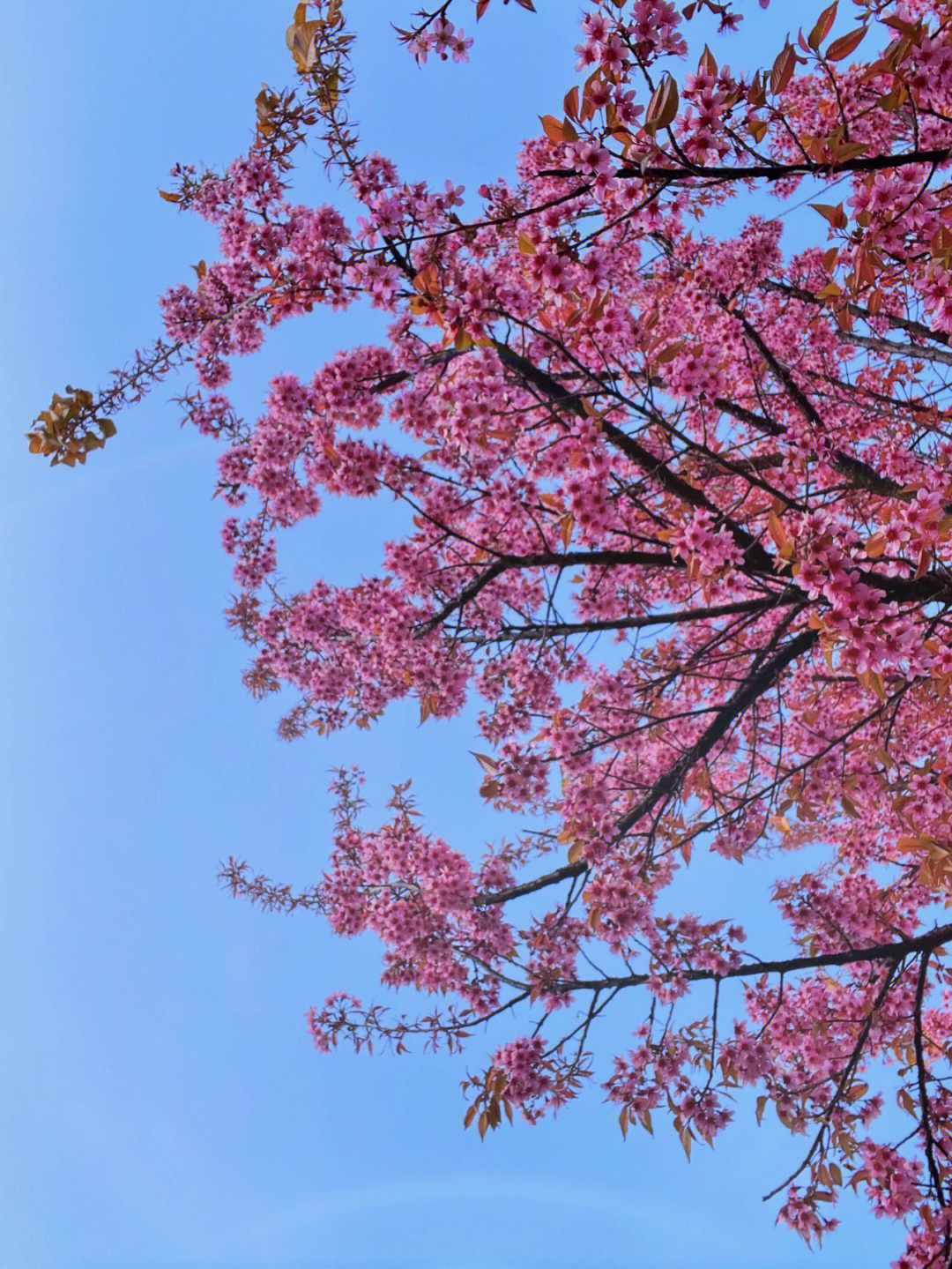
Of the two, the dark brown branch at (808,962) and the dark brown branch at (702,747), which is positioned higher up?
the dark brown branch at (702,747)

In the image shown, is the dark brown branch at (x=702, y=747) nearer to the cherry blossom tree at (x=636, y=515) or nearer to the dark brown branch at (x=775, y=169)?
the cherry blossom tree at (x=636, y=515)

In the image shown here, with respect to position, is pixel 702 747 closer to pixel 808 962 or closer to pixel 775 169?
pixel 808 962

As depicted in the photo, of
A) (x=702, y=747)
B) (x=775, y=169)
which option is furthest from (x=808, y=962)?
(x=775, y=169)

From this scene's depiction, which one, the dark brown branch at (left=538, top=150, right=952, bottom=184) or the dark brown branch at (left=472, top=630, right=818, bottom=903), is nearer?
the dark brown branch at (left=538, top=150, right=952, bottom=184)

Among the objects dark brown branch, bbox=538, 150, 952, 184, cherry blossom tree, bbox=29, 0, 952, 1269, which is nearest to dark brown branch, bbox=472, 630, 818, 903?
cherry blossom tree, bbox=29, 0, 952, 1269

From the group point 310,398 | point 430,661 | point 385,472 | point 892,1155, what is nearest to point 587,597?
point 430,661

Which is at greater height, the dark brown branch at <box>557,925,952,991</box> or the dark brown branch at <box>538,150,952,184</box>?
the dark brown branch at <box>538,150,952,184</box>

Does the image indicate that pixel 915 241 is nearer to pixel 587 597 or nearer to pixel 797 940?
pixel 587 597

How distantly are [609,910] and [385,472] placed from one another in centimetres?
354

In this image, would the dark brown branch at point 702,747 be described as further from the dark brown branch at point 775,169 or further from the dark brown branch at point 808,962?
the dark brown branch at point 775,169

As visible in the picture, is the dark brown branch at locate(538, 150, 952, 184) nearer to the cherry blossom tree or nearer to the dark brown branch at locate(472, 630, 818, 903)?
the cherry blossom tree

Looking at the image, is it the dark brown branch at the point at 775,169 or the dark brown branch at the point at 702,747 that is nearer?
the dark brown branch at the point at 775,169

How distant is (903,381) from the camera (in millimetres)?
7535

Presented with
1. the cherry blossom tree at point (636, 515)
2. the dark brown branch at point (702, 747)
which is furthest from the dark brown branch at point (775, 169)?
the dark brown branch at point (702, 747)
